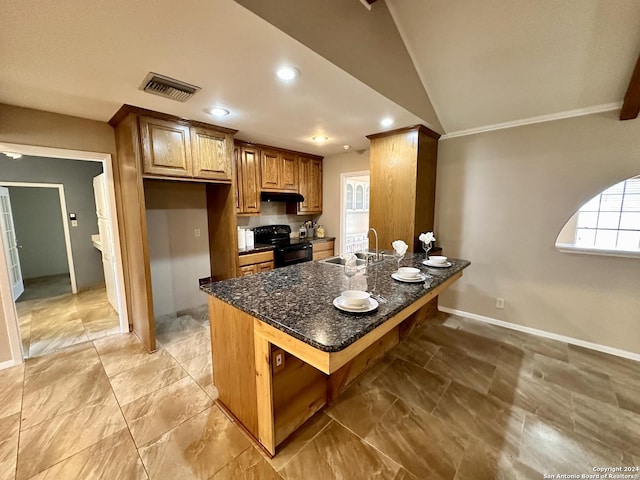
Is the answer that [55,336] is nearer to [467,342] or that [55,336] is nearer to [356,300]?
[356,300]

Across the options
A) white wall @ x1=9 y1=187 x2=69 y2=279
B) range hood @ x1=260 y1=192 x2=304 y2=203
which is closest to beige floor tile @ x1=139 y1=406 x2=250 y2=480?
range hood @ x1=260 y1=192 x2=304 y2=203

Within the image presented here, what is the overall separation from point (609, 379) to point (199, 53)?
13.2 ft

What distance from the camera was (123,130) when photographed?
2.53 meters

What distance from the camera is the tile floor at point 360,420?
4.80 ft

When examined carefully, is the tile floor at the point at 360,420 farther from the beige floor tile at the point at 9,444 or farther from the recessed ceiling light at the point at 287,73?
the recessed ceiling light at the point at 287,73

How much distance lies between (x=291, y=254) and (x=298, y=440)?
2561mm

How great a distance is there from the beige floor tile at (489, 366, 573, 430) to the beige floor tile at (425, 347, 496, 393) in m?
0.07

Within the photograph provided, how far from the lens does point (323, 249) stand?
15.0 feet

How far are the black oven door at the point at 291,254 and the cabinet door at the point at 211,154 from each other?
4.26 ft

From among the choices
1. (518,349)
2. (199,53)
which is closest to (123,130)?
(199,53)

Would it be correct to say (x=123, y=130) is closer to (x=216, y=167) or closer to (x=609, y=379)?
(x=216, y=167)

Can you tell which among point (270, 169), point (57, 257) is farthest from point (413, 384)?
point (57, 257)

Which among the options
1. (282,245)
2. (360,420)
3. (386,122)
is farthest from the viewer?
(282,245)

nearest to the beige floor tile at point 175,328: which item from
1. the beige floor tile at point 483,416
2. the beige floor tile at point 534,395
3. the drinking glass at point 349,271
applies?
the drinking glass at point 349,271
